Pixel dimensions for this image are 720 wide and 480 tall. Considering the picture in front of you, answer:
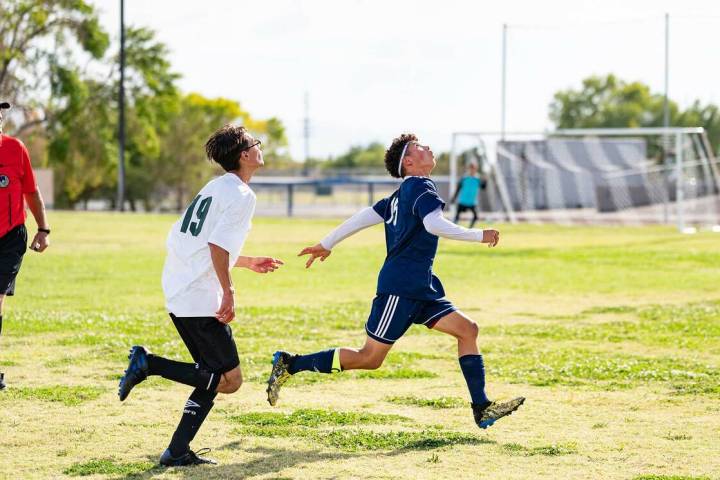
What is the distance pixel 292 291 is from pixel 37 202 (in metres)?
8.09

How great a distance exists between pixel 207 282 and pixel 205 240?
0.74 ft

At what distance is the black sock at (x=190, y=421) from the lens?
5.95m

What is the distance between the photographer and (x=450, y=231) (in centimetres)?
635

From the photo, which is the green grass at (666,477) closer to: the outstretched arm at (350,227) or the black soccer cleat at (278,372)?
the outstretched arm at (350,227)

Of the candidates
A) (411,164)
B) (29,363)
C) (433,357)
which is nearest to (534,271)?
(433,357)

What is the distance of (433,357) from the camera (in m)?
10.0

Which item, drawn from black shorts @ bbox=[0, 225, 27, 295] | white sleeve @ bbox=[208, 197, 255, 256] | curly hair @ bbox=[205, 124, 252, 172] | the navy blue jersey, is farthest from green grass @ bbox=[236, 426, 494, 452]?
black shorts @ bbox=[0, 225, 27, 295]

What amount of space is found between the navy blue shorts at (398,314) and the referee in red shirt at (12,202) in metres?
2.81

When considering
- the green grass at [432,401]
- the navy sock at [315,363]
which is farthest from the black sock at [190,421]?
the green grass at [432,401]

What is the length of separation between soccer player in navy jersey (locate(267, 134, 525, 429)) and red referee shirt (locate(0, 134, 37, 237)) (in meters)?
2.44

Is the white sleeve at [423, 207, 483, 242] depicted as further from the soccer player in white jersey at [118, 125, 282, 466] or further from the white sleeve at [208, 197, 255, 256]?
the white sleeve at [208, 197, 255, 256]

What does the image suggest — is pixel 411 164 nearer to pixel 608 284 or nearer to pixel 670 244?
pixel 608 284

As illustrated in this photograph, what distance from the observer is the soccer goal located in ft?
128

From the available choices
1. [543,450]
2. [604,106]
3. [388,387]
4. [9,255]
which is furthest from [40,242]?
[604,106]
